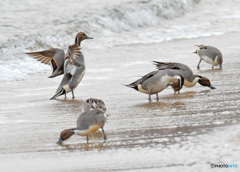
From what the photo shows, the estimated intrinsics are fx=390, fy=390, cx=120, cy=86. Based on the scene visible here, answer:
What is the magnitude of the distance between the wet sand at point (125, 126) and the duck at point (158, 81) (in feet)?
0.68

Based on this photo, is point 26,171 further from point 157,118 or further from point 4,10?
point 4,10

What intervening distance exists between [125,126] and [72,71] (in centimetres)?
254

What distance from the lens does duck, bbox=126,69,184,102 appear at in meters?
5.74

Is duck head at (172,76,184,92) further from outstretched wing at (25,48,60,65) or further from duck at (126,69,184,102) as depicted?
outstretched wing at (25,48,60,65)

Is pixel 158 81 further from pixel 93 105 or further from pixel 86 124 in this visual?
pixel 86 124

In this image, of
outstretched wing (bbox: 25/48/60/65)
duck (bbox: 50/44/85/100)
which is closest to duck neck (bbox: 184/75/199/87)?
duck (bbox: 50/44/85/100)

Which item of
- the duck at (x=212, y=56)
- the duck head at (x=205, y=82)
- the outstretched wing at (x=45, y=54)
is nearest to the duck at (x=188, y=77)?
the duck head at (x=205, y=82)

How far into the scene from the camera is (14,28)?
41.2 ft

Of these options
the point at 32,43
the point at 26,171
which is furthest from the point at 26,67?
the point at 26,171

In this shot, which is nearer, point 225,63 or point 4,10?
point 225,63

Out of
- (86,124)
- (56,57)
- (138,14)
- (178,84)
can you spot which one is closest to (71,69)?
(56,57)

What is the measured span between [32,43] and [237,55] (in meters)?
5.84

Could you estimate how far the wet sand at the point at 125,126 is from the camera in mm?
3420

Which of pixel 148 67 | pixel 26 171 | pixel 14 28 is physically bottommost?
pixel 26 171
